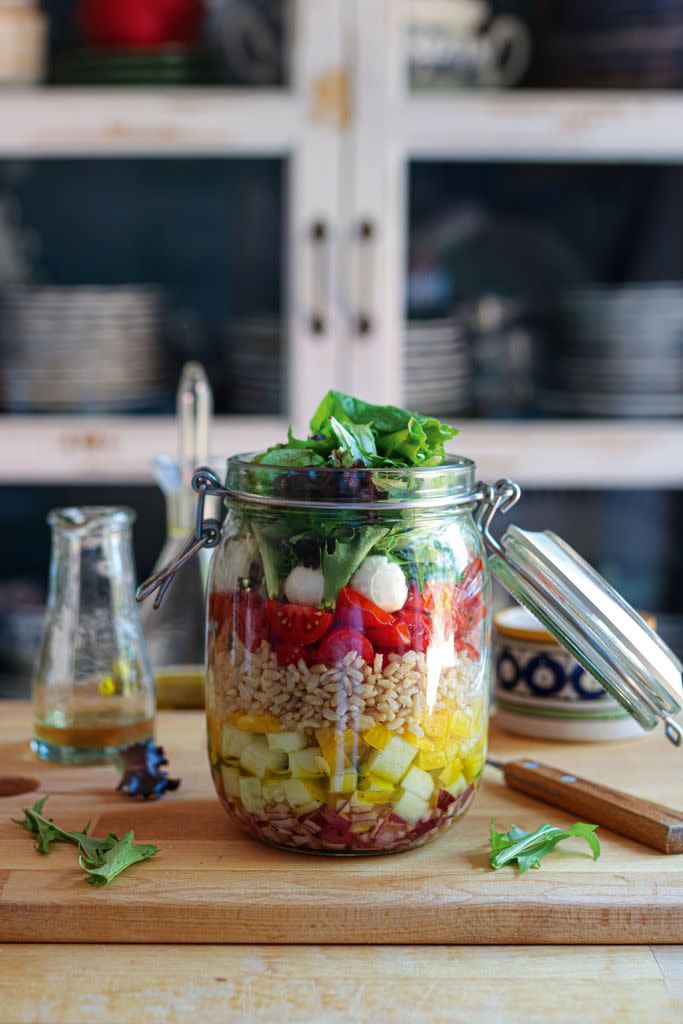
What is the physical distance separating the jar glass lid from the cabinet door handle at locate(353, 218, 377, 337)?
1.11 meters

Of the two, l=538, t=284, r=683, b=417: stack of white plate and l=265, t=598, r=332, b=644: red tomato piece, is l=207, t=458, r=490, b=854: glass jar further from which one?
l=538, t=284, r=683, b=417: stack of white plate

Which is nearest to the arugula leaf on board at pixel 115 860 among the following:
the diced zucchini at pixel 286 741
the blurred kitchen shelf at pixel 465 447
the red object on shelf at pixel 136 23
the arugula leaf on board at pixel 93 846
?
the arugula leaf on board at pixel 93 846

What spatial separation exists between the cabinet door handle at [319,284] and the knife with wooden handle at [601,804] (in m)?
1.08

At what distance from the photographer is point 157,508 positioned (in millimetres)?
1952

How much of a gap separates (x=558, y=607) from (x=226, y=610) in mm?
203

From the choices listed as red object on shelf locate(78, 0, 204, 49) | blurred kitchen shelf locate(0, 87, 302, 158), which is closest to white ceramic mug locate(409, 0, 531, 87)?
blurred kitchen shelf locate(0, 87, 302, 158)

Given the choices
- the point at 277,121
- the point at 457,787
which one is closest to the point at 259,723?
the point at 457,787

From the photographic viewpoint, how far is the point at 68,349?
1879mm

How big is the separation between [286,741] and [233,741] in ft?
0.14

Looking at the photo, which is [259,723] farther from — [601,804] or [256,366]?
[256,366]

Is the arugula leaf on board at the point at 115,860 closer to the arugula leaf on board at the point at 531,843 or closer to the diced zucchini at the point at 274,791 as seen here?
the diced zucchini at the point at 274,791

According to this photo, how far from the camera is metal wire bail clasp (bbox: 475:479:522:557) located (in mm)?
756

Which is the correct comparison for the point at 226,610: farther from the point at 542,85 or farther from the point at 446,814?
the point at 542,85

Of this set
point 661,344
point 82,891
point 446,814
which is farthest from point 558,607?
point 661,344
